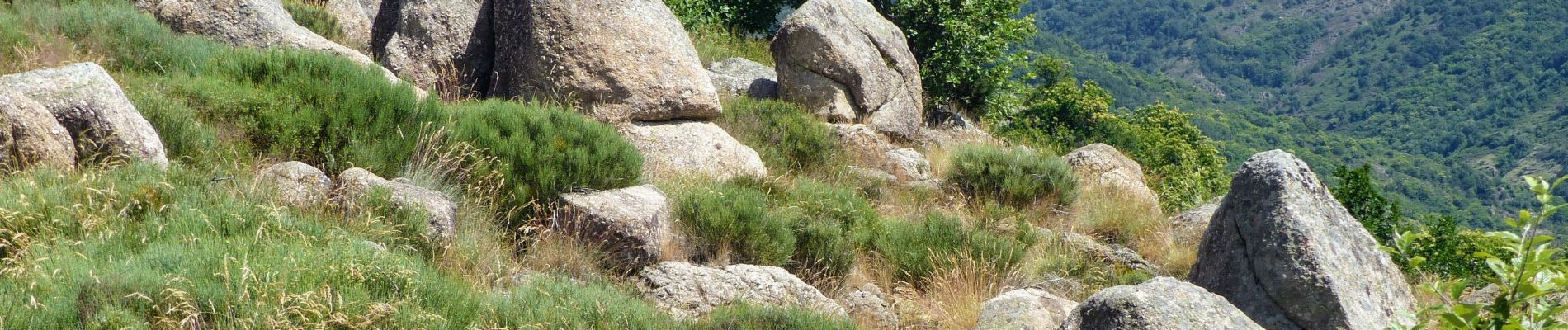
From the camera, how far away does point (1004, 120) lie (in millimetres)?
17500

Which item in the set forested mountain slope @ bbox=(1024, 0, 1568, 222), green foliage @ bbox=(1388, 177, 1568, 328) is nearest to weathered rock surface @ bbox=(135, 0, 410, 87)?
green foliage @ bbox=(1388, 177, 1568, 328)

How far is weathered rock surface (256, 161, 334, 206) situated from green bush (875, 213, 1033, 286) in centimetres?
449

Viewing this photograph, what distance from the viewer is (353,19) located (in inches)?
505

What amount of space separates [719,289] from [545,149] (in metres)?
2.03

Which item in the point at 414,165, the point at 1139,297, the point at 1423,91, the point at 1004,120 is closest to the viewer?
the point at 1139,297

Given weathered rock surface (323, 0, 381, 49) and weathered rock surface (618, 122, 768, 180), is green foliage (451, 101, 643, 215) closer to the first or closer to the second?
weathered rock surface (618, 122, 768, 180)

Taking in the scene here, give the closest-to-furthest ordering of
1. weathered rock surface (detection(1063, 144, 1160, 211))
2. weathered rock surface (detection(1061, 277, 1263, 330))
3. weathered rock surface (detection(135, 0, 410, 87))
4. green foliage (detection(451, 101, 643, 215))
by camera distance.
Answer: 1. weathered rock surface (detection(1061, 277, 1263, 330))
2. green foliage (detection(451, 101, 643, 215))
3. weathered rock surface (detection(135, 0, 410, 87))
4. weathered rock surface (detection(1063, 144, 1160, 211))

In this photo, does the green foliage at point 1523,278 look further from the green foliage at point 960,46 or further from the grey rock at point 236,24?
the green foliage at point 960,46

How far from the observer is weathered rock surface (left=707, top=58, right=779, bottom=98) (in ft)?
45.2

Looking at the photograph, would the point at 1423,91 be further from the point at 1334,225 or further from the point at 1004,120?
the point at 1334,225

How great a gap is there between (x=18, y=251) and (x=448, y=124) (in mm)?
3512

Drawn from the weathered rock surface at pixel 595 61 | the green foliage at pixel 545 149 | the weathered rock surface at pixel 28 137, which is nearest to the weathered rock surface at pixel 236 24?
the weathered rock surface at pixel 595 61

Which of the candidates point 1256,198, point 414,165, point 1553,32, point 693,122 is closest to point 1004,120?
point 693,122

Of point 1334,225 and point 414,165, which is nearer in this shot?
point 1334,225
